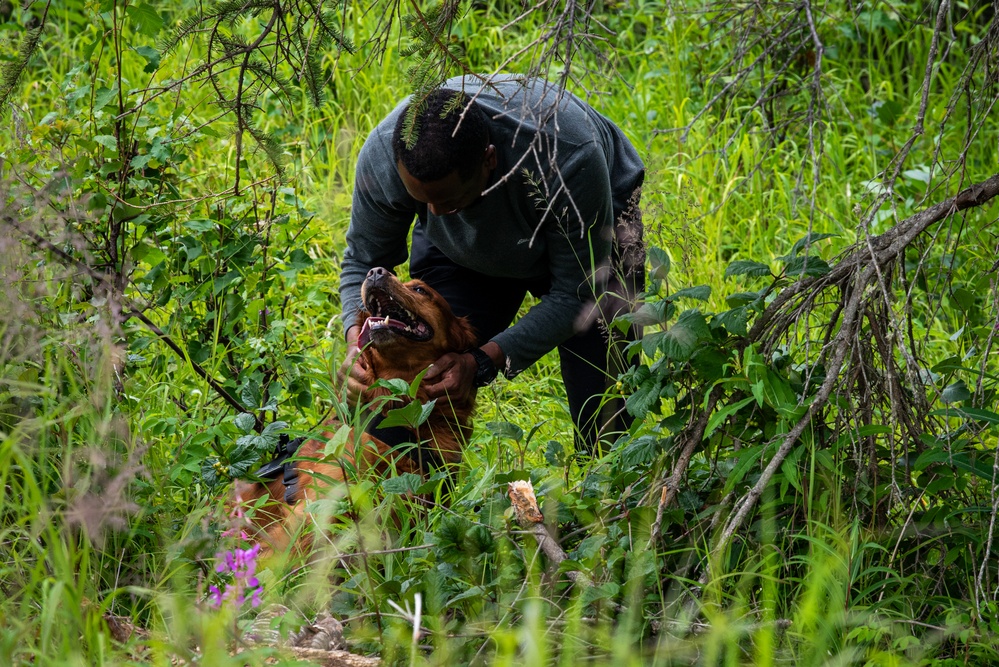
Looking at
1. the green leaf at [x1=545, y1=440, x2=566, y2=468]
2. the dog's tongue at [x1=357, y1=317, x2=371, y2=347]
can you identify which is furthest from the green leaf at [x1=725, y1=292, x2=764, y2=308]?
the dog's tongue at [x1=357, y1=317, x2=371, y2=347]

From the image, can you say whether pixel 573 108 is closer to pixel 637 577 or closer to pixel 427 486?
pixel 427 486

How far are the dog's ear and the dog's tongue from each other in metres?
0.30

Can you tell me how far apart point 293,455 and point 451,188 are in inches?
37.8

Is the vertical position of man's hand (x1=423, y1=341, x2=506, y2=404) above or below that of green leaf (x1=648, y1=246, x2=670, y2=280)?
below

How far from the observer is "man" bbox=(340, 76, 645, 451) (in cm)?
311

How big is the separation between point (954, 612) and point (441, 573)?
1.16 m

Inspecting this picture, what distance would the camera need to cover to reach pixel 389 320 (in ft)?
11.5

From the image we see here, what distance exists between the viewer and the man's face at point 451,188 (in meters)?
3.06

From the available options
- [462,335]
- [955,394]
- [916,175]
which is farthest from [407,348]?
[916,175]

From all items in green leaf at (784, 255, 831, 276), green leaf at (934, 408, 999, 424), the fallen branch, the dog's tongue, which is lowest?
the fallen branch

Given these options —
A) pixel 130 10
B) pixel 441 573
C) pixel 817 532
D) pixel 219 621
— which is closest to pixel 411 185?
pixel 130 10

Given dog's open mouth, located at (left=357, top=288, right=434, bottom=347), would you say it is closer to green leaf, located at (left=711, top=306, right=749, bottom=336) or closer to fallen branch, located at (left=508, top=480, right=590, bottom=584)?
fallen branch, located at (left=508, top=480, right=590, bottom=584)

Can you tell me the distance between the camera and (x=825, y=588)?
7.55 ft

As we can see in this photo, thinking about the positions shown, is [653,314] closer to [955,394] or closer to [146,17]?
[955,394]
